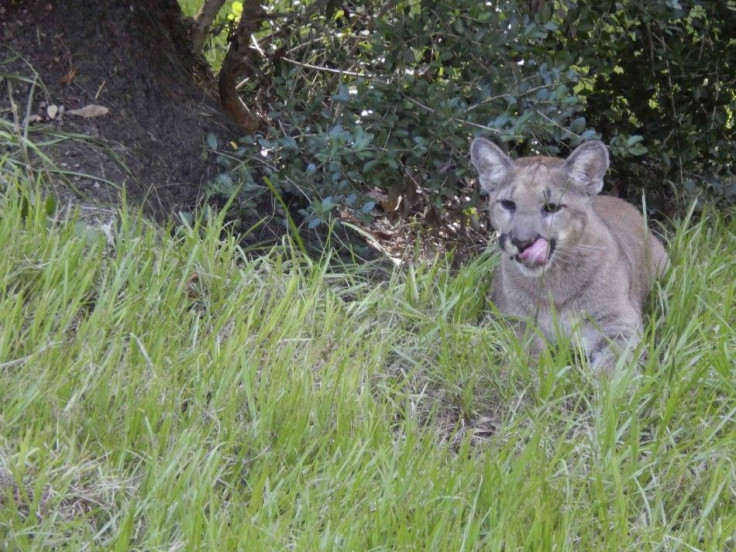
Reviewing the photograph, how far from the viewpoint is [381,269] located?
562cm

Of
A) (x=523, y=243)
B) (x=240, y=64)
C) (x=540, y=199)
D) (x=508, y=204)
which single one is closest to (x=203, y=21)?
(x=240, y=64)

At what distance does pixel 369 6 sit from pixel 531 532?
375 centimetres

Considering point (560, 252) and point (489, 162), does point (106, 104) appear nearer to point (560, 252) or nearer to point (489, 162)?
point (489, 162)

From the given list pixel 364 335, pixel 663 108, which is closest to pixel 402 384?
pixel 364 335

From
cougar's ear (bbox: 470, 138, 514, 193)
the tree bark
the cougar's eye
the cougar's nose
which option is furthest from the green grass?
the tree bark

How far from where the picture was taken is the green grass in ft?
11.0

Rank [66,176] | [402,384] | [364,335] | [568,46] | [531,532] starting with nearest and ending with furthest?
1. [531,532]
2. [402,384]
3. [364,335]
4. [66,176]
5. [568,46]

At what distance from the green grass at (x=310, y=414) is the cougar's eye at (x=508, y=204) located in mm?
450

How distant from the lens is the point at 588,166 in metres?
5.16

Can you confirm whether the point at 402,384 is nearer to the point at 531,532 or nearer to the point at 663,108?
the point at 531,532

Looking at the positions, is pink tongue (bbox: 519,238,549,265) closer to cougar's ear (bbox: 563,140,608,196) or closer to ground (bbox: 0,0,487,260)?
cougar's ear (bbox: 563,140,608,196)

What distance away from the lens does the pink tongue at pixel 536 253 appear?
16.3 feet

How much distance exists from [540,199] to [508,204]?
7.2 inches

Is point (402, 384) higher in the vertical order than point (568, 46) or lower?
lower
